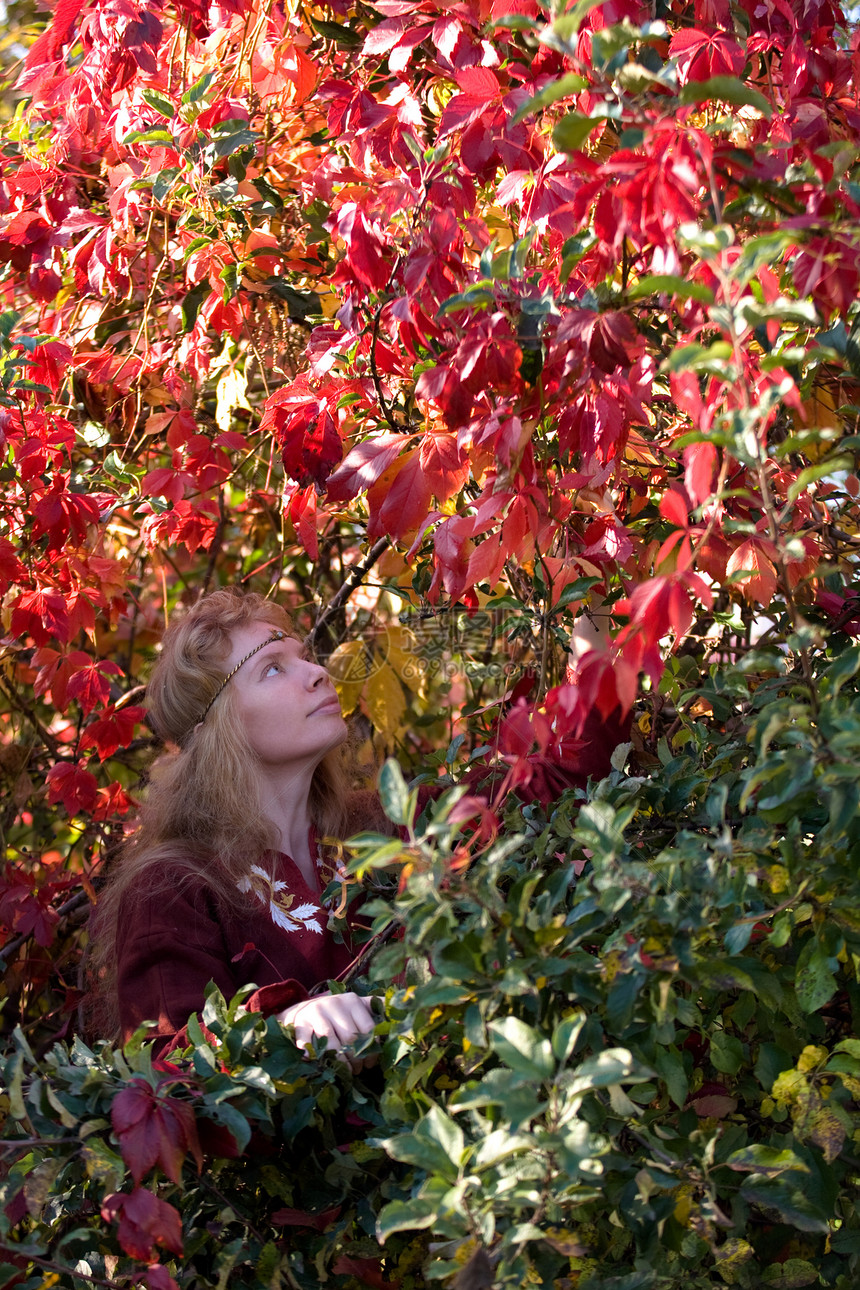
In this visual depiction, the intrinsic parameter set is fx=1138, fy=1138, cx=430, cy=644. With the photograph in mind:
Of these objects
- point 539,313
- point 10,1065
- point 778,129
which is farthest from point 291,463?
point 10,1065

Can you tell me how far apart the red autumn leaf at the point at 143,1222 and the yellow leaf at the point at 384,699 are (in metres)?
1.21

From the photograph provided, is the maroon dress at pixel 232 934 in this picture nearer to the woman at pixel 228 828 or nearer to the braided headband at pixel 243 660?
the woman at pixel 228 828

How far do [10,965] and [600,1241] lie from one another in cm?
149

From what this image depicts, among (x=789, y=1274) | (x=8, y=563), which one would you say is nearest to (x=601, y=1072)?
(x=789, y=1274)

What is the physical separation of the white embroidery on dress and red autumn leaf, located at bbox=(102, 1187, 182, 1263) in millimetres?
829

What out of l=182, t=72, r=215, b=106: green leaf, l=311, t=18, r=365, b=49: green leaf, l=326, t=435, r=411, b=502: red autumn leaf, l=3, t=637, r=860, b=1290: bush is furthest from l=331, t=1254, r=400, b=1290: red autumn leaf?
l=311, t=18, r=365, b=49: green leaf

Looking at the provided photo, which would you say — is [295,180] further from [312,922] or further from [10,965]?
[10,965]

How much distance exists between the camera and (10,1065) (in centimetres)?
98

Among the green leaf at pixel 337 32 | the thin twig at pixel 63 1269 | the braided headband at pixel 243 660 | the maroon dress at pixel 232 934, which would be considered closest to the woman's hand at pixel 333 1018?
the maroon dress at pixel 232 934

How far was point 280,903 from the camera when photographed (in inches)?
72.4

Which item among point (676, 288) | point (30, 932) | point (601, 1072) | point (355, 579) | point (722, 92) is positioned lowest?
point (30, 932)

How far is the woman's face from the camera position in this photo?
195cm

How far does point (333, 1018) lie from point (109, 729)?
1025mm

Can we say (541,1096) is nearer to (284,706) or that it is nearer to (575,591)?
(575,591)
